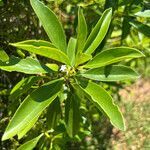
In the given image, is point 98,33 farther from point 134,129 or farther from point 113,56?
point 134,129

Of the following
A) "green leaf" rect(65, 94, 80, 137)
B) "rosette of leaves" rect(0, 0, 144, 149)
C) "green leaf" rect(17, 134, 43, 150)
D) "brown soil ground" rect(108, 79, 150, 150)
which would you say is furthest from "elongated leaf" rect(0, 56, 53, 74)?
"brown soil ground" rect(108, 79, 150, 150)

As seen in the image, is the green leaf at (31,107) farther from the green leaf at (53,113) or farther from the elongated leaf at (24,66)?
the green leaf at (53,113)

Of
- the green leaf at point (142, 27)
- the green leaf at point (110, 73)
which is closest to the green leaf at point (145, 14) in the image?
the green leaf at point (142, 27)

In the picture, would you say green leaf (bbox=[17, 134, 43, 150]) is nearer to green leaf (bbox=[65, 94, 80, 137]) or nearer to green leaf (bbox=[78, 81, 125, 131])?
green leaf (bbox=[65, 94, 80, 137])

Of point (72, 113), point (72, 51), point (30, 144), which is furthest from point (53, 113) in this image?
point (72, 51)

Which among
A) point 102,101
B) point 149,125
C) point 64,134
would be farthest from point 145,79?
point 102,101
